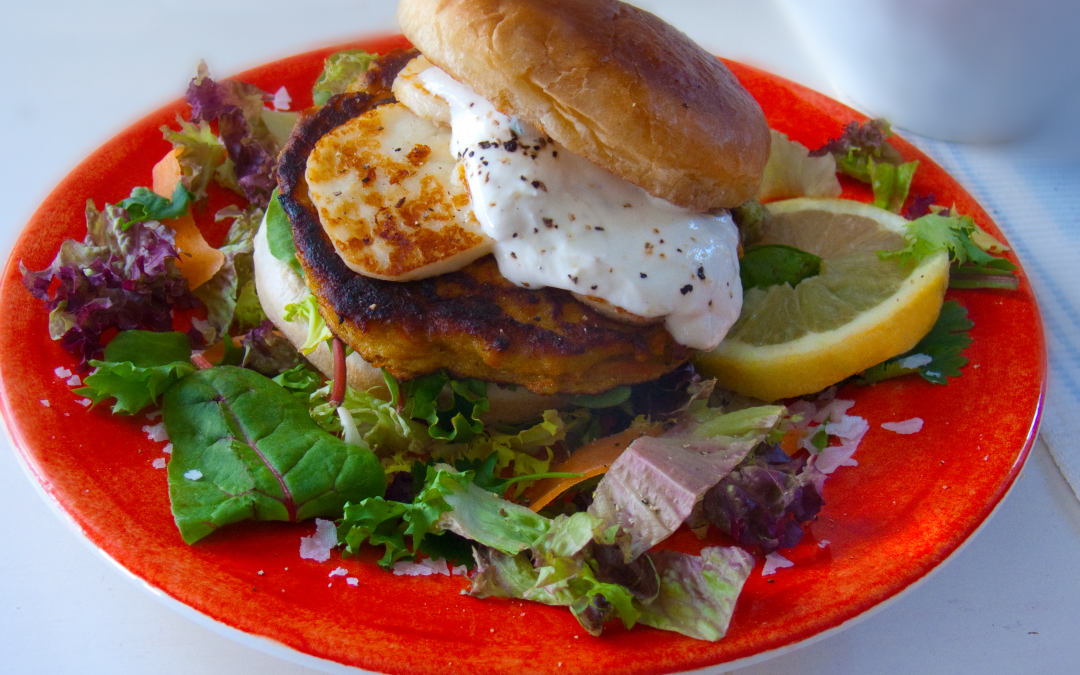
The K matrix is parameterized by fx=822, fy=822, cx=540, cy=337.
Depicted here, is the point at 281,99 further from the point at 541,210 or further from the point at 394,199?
the point at 541,210

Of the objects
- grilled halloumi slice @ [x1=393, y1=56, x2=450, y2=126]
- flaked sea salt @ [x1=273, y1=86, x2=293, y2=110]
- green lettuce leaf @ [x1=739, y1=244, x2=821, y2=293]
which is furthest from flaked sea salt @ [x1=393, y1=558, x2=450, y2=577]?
flaked sea salt @ [x1=273, y1=86, x2=293, y2=110]

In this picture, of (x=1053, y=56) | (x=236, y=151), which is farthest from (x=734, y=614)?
(x=1053, y=56)

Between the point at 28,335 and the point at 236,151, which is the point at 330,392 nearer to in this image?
the point at 28,335

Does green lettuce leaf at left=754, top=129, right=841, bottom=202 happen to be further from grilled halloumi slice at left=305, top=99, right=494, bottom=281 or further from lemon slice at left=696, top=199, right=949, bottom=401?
grilled halloumi slice at left=305, top=99, right=494, bottom=281

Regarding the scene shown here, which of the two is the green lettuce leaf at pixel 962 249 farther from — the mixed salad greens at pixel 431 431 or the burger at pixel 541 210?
the burger at pixel 541 210

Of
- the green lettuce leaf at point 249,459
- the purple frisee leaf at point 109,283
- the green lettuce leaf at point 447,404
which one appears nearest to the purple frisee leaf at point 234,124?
the purple frisee leaf at point 109,283

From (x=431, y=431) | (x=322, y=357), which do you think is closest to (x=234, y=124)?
(x=322, y=357)
